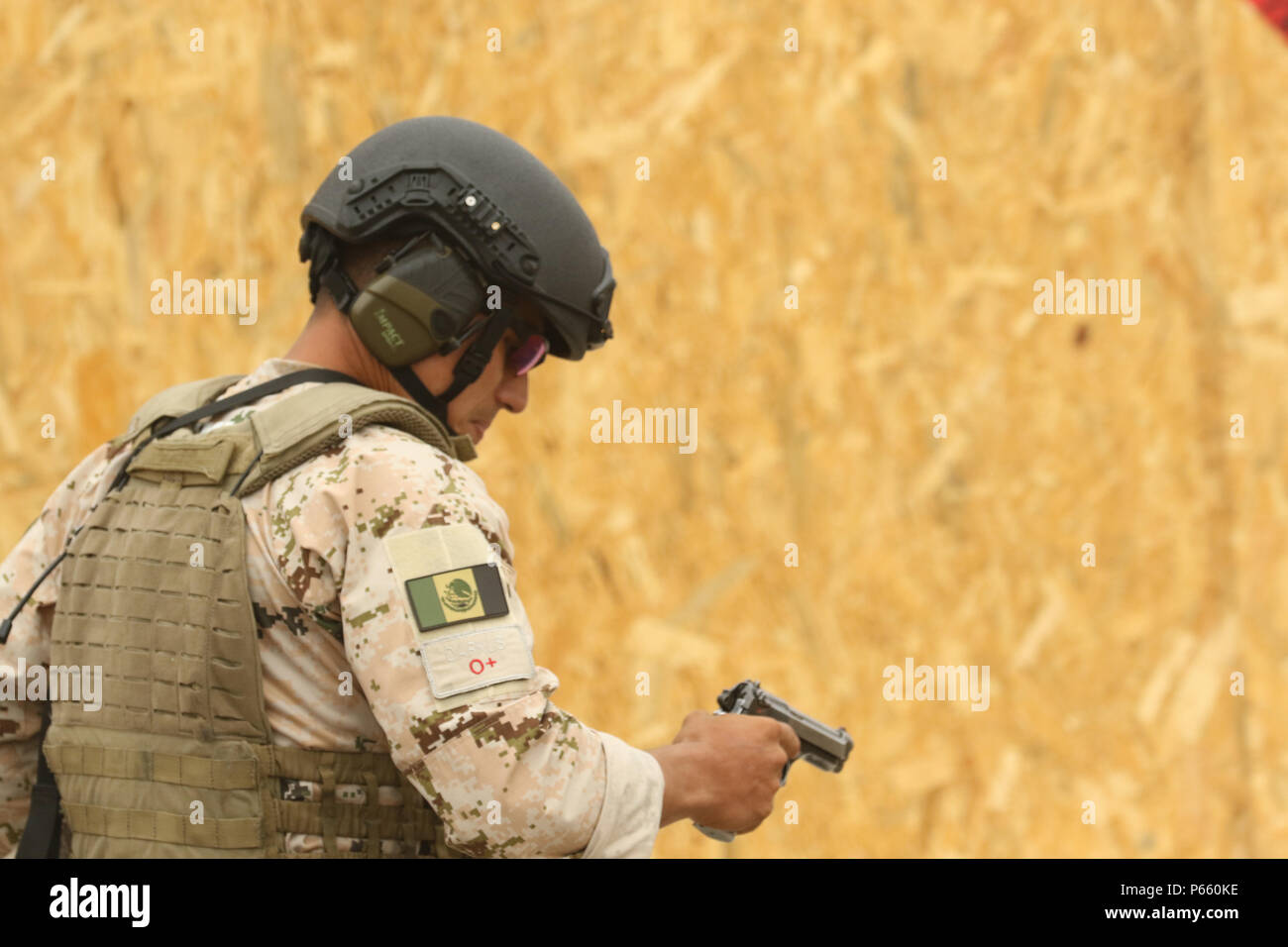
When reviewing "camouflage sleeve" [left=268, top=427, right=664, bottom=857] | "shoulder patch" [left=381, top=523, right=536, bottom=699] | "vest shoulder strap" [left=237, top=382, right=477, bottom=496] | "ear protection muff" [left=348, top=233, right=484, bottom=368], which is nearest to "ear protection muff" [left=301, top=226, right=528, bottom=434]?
"ear protection muff" [left=348, top=233, right=484, bottom=368]

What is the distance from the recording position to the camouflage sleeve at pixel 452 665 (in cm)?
128

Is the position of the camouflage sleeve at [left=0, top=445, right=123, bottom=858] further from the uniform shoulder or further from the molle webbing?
the uniform shoulder

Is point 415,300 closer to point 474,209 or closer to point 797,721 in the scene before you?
point 474,209

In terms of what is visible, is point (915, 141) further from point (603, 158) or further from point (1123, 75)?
point (603, 158)

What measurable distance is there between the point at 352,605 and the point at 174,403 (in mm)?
467

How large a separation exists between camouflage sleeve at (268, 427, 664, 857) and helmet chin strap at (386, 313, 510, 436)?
254 millimetres

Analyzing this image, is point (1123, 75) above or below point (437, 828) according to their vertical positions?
above

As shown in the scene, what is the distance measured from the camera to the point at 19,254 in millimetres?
2871

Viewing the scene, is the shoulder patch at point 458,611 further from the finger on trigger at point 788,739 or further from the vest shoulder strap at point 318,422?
the finger on trigger at point 788,739

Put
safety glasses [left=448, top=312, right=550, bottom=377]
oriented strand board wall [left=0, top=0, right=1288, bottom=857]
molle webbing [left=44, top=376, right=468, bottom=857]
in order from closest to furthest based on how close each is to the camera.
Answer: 1. molle webbing [left=44, top=376, right=468, bottom=857]
2. safety glasses [left=448, top=312, right=550, bottom=377]
3. oriented strand board wall [left=0, top=0, right=1288, bottom=857]

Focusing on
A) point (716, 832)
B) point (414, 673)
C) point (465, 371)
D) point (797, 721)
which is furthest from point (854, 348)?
point (414, 673)

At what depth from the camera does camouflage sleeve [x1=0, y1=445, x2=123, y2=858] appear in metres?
1.62
